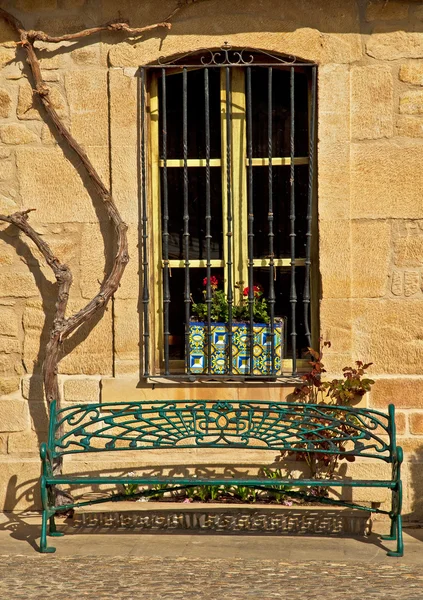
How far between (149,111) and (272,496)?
7.84 feet

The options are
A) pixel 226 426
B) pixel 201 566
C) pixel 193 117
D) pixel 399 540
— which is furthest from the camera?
pixel 193 117

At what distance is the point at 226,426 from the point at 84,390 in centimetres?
101

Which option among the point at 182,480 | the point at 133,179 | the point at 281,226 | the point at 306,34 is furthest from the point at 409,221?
the point at 182,480

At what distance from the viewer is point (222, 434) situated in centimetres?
572

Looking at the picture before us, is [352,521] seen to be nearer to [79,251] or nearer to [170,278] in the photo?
[170,278]

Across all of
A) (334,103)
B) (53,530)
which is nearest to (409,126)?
(334,103)

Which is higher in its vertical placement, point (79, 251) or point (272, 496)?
point (79, 251)

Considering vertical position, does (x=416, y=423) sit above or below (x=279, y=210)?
below

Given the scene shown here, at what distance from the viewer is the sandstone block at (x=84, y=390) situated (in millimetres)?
6352

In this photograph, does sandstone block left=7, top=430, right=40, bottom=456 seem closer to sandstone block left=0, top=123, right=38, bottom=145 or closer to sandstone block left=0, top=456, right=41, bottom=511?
sandstone block left=0, top=456, right=41, bottom=511

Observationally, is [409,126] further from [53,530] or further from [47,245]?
[53,530]

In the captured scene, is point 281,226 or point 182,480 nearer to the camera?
point 182,480

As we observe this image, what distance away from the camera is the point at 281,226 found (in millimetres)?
6465

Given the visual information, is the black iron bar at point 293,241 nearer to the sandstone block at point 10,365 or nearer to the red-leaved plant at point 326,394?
the red-leaved plant at point 326,394
